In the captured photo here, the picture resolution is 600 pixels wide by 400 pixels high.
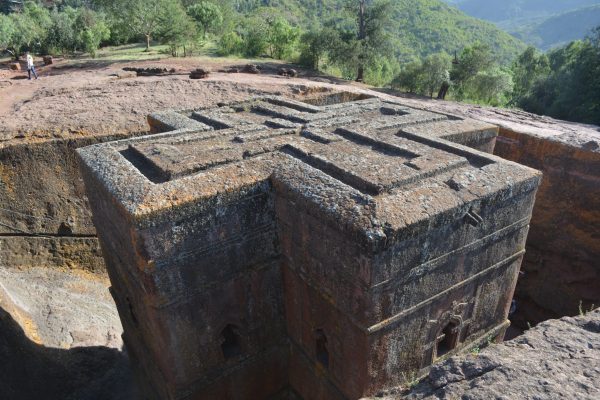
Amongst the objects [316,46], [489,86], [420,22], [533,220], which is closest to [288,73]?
[316,46]

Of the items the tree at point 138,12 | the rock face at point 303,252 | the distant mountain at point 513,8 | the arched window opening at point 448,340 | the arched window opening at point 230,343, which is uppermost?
the distant mountain at point 513,8

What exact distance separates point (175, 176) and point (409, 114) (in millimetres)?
4234

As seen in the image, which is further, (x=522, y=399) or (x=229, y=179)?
(x=229, y=179)

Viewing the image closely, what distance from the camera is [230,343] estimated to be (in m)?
5.59

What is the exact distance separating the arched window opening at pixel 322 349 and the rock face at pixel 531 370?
2.40 metres

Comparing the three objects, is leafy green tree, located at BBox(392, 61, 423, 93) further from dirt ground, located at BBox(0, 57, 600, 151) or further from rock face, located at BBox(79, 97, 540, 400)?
rock face, located at BBox(79, 97, 540, 400)

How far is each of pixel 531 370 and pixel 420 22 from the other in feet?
186

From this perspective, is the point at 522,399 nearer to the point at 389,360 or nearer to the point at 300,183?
the point at 389,360

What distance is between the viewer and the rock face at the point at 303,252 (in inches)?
164

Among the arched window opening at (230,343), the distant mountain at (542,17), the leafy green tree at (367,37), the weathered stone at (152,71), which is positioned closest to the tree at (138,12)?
the weathered stone at (152,71)

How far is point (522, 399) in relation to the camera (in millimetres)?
2373

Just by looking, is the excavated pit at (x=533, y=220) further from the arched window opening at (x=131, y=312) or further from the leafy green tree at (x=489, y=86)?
the leafy green tree at (x=489, y=86)

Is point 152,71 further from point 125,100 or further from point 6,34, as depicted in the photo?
point 6,34

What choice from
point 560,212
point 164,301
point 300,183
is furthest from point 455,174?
point 560,212
